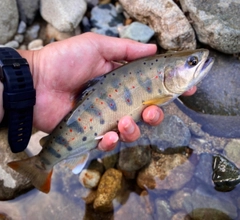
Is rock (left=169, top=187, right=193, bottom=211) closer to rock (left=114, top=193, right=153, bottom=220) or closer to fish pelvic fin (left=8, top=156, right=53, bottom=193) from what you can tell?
rock (left=114, top=193, right=153, bottom=220)

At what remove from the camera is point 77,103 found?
2.65 meters

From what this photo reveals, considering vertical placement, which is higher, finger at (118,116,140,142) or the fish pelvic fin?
finger at (118,116,140,142)

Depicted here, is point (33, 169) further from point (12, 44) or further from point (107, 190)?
point (12, 44)

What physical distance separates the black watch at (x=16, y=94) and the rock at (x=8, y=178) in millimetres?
675

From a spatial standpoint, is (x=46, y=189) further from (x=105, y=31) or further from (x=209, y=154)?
(x=105, y=31)

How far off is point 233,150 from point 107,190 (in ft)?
4.26

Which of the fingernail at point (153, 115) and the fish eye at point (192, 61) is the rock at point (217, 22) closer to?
the fish eye at point (192, 61)

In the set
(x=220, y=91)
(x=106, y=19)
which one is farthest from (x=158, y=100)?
(x=106, y=19)

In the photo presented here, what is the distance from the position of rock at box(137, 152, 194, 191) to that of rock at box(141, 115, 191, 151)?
4.9 inches

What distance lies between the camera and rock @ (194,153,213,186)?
331 cm

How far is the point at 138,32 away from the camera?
12.3ft

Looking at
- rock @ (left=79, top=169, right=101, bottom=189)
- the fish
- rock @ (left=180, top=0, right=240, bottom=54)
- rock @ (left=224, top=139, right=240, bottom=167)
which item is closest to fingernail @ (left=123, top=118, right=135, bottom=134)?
the fish

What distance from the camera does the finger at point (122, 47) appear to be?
A: 9.23ft

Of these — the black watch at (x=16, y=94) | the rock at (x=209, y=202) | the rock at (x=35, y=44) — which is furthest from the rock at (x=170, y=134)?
the rock at (x=35, y=44)
